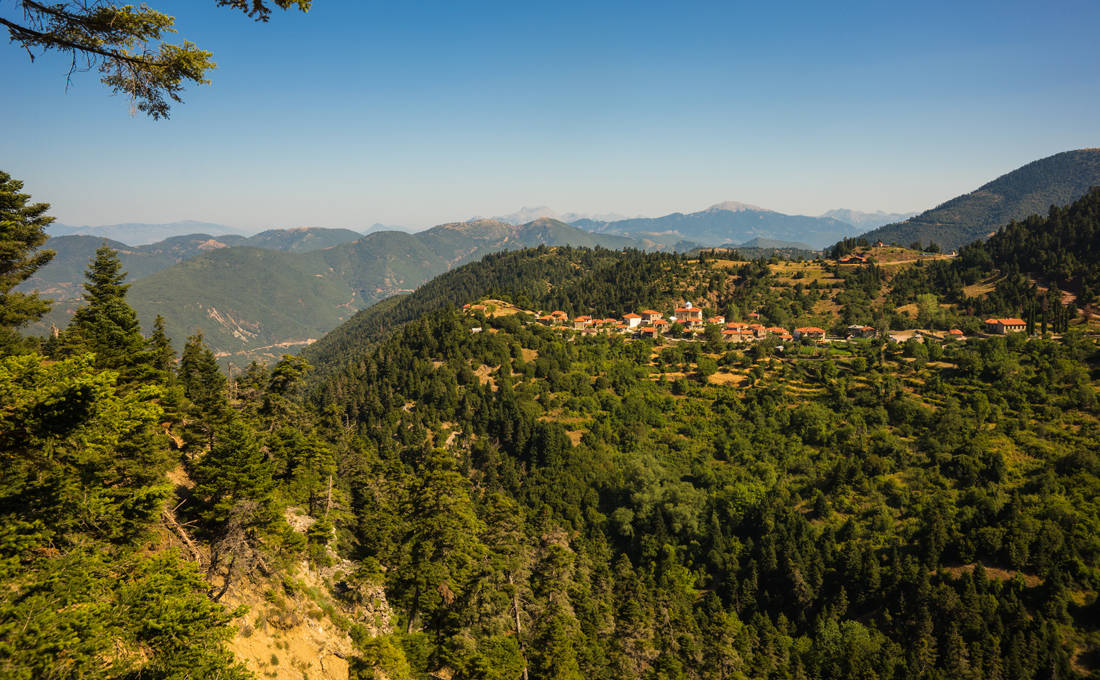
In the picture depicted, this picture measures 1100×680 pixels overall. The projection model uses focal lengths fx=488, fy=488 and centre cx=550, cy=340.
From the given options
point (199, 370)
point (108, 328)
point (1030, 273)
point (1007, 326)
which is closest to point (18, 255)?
point (108, 328)

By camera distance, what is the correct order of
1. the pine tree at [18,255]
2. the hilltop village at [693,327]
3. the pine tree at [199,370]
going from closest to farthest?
the pine tree at [18,255] → the pine tree at [199,370] → the hilltop village at [693,327]

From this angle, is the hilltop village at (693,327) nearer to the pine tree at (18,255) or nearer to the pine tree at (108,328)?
the pine tree at (108,328)

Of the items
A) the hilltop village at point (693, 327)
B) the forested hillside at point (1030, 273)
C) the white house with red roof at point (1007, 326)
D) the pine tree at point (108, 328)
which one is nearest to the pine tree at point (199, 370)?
the pine tree at point (108, 328)

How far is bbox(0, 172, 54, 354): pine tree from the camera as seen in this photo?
25125 millimetres

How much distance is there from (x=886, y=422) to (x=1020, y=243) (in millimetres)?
114506

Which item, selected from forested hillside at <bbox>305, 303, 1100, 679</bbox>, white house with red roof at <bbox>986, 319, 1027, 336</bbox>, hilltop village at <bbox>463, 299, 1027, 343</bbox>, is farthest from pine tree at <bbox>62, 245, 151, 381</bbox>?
white house with red roof at <bbox>986, 319, 1027, 336</bbox>

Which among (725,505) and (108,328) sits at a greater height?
(108,328)

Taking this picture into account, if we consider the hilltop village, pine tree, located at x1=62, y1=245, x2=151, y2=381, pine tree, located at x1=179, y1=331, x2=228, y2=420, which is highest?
pine tree, located at x1=62, y1=245, x2=151, y2=381

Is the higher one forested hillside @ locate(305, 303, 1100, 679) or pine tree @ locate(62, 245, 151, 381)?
pine tree @ locate(62, 245, 151, 381)

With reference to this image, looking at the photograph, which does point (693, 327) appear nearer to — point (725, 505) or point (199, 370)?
point (725, 505)

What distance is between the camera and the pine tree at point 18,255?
82.4ft

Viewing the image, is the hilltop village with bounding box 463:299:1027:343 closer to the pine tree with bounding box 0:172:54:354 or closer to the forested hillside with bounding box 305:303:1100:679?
the forested hillside with bounding box 305:303:1100:679

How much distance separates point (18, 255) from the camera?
26.1 m

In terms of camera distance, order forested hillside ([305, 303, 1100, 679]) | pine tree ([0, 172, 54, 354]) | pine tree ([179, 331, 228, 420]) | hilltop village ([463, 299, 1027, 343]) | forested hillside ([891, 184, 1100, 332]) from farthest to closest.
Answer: hilltop village ([463, 299, 1027, 343]), forested hillside ([891, 184, 1100, 332]), pine tree ([179, 331, 228, 420]), forested hillside ([305, 303, 1100, 679]), pine tree ([0, 172, 54, 354])
